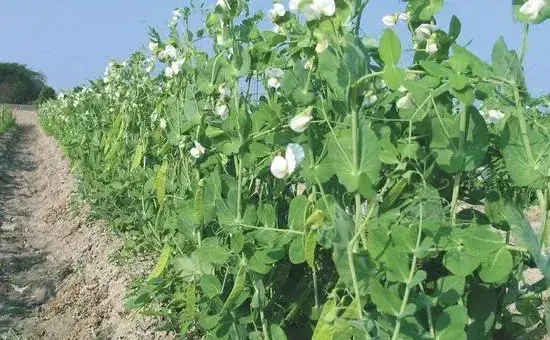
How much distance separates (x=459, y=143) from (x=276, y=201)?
0.87m

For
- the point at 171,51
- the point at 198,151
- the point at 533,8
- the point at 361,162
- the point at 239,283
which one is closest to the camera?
the point at 533,8

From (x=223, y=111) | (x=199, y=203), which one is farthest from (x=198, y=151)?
(x=223, y=111)

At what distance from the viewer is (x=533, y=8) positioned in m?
1.42

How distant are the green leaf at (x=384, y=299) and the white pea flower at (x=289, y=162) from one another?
0.33 m

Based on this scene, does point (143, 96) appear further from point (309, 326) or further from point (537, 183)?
point (537, 183)

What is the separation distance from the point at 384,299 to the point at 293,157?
1.23 feet

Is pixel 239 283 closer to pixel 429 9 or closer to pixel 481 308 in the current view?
pixel 481 308

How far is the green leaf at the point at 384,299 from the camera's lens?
148 cm

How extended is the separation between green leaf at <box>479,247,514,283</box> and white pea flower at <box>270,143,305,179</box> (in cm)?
45

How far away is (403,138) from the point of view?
1.79 meters

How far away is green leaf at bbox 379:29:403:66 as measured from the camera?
1479 millimetres

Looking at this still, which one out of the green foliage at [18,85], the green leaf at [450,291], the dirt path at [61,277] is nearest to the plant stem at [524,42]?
the green leaf at [450,291]

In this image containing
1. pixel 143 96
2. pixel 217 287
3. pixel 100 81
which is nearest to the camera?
pixel 217 287

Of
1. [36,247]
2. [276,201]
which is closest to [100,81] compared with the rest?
Answer: [36,247]
